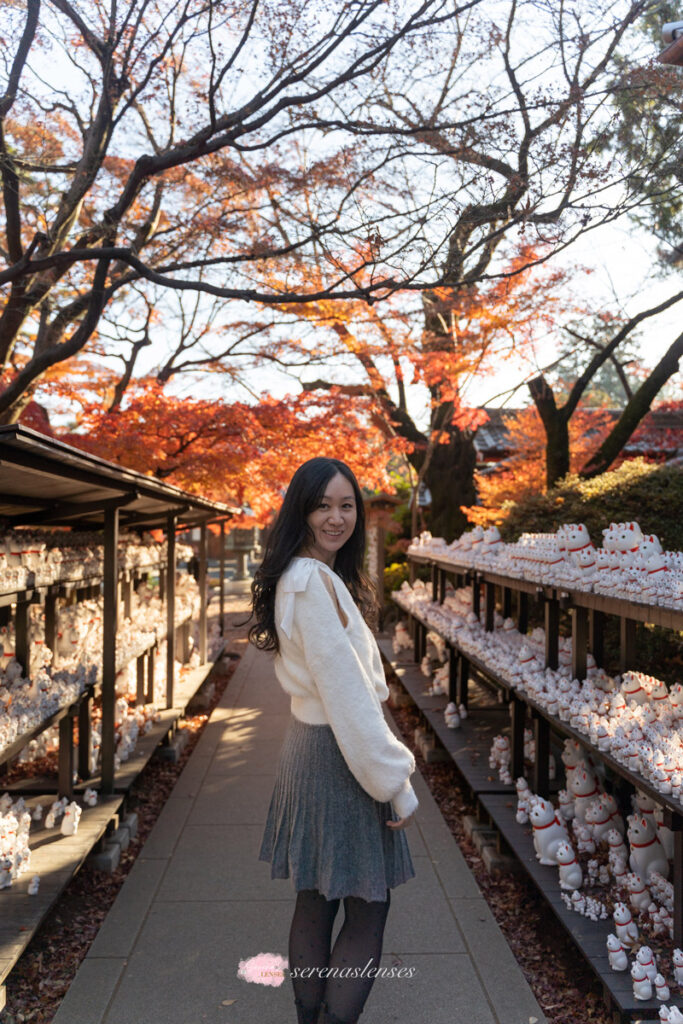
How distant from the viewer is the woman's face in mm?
2355

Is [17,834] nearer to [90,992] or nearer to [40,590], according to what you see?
[90,992]


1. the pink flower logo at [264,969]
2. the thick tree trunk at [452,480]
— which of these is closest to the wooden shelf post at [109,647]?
the pink flower logo at [264,969]

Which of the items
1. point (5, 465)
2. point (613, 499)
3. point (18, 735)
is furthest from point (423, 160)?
point (18, 735)

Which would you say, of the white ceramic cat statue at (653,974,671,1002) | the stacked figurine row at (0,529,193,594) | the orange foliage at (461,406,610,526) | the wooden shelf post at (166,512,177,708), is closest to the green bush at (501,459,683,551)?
the orange foliage at (461,406,610,526)

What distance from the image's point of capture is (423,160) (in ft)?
19.8

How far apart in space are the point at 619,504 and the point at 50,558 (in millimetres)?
4481

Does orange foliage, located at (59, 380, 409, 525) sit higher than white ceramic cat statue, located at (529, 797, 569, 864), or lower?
higher

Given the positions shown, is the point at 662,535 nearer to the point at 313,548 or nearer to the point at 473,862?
the point at 473,862

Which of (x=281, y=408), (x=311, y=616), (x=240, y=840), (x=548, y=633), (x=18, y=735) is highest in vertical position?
(x=281, y=408)

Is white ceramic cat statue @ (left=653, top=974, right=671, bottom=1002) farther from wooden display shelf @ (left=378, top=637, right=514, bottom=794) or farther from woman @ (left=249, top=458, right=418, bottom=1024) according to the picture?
wooden display shelf @ (left=378, top=637, right=514, bottom=794)

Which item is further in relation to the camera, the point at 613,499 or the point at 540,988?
the point at 613,499

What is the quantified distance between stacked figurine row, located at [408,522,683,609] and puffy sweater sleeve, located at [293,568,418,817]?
47.6 inches

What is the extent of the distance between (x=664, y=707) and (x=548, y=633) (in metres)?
0.98

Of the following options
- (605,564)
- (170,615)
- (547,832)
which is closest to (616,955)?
(547,832)
